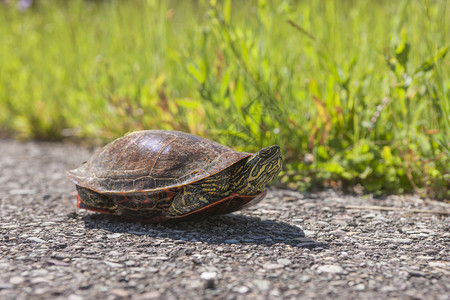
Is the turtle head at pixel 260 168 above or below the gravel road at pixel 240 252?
above

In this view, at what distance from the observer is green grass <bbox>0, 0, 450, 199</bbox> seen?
10.1 feet

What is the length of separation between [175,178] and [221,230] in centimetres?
40

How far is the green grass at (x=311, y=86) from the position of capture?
10.1 ft

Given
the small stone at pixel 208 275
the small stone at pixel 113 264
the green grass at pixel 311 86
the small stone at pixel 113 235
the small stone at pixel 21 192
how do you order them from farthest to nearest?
the small stone at pixel 21 192 < the green grass at pixel 311 86 < the small stone at pixel 113 235 < the small stone at pixel 113 264 < the small stone at pixel 208 275

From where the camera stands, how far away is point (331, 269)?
1.91 meters

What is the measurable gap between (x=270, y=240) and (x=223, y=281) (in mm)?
592

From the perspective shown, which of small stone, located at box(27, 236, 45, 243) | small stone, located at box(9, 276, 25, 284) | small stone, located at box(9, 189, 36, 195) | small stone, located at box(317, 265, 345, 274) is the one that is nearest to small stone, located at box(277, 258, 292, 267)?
small stone, located at box(317, 265, 345, 274)

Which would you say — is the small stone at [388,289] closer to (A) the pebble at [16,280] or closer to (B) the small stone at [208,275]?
(B) the small stone at [208,275]

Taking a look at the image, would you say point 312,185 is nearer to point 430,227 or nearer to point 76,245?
point 430,227

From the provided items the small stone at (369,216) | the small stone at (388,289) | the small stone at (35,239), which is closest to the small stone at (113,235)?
the small stone at (35,239)

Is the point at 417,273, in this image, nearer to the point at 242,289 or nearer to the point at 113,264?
the point at 242,289

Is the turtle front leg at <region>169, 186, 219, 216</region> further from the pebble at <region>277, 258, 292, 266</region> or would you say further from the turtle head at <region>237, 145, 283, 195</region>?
the pebble at <region>277, 258, 292, 266</region>

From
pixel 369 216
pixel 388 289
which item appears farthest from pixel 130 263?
pixel 369 216

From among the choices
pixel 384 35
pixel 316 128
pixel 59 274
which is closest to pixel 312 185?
pixel 316 128
